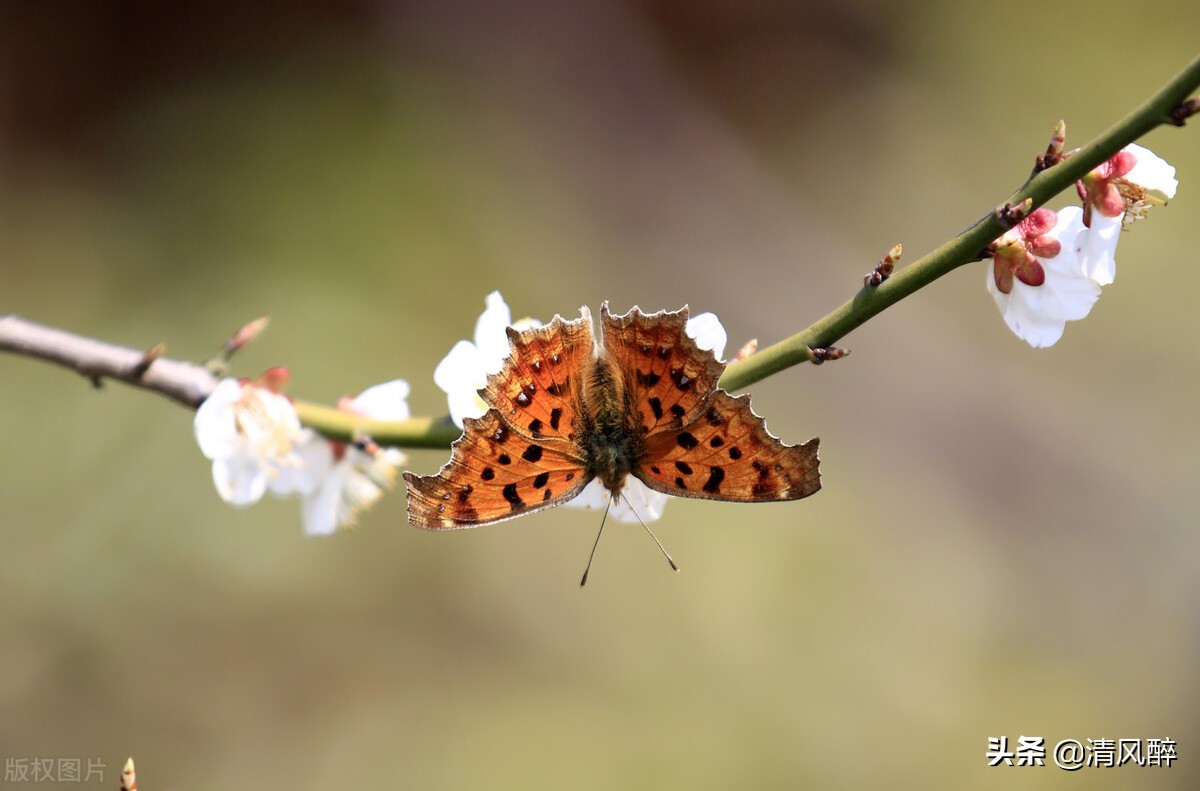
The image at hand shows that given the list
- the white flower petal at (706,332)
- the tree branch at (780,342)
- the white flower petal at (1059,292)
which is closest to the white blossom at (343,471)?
the tree branch at (780,342)

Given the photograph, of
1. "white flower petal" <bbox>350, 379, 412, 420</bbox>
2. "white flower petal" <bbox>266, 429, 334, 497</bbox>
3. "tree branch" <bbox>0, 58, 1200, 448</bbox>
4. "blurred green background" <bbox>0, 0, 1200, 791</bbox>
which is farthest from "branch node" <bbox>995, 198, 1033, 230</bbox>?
"blurred green background" <bbox>0, 0, 1200, 791</bbox>

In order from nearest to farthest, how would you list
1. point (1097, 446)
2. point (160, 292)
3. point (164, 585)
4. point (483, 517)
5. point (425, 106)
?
1. point (483, 517)
2. point (164, 585)
3. point (160, 292)
4. point (1097, 446)
5. point (425, 106)

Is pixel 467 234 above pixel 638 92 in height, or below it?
below

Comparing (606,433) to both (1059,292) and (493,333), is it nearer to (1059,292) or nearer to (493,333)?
(493,333)

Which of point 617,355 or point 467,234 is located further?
point 467,234

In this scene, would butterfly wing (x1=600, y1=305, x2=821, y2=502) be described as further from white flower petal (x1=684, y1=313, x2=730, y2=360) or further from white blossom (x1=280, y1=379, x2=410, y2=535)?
white blossom (x1=280, y1=379, x2=410, y2=535)

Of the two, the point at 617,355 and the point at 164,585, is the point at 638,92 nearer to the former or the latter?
the point at 164,585

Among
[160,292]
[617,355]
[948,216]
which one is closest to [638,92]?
[948,216]

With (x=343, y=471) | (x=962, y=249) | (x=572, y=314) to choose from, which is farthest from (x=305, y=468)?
(x=572, y=314)
